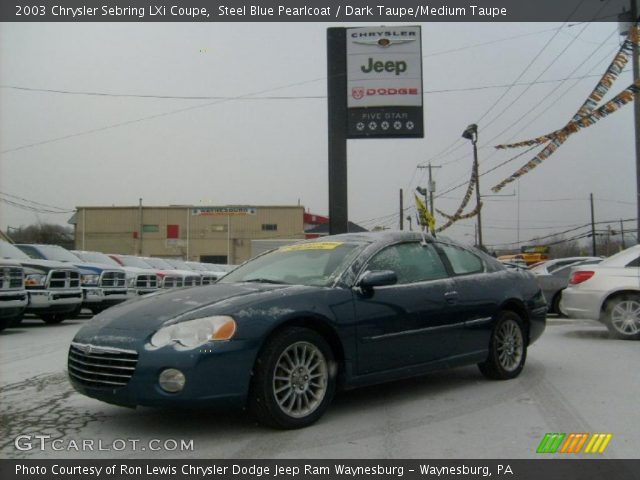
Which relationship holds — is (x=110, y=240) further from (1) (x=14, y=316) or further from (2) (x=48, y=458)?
(2) (x=48, y=458)

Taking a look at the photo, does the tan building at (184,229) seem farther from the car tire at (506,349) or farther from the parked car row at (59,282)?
the car tire at (506,349)

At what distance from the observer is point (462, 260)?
604 cm

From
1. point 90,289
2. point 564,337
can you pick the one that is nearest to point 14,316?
point 90,289

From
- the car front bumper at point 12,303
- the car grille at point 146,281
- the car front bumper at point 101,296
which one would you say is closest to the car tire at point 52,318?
the car front bumper at point 101,296

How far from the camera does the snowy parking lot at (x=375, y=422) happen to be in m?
3.89

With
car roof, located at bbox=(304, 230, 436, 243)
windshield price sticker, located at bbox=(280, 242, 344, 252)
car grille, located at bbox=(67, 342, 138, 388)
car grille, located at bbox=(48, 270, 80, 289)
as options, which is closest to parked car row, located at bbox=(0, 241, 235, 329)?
car grille, located at bbox=(48, 270, 80, 289)

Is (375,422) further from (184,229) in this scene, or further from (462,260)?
(184,229)

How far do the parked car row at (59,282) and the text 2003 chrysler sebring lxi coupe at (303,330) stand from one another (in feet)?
19.9

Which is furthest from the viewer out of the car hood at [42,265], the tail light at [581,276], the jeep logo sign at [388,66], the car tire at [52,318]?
the jeep logo sign at [388,66]

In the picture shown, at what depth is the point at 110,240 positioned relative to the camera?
6216cm

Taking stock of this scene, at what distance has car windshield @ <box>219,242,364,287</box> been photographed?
16.3 ft

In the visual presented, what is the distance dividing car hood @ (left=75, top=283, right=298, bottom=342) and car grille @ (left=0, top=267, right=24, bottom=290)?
611 centimetres

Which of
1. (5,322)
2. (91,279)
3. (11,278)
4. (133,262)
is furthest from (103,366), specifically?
(133,262)

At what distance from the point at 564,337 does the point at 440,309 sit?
16.3 ft
